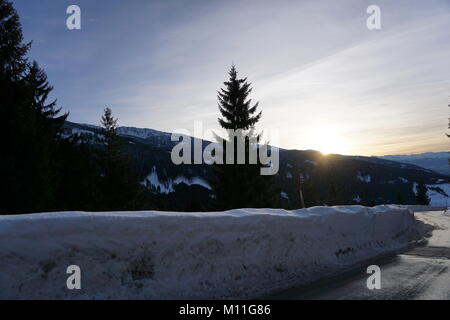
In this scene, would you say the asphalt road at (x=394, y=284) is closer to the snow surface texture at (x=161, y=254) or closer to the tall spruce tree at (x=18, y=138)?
the snow surface texture at (x=161, y=254)

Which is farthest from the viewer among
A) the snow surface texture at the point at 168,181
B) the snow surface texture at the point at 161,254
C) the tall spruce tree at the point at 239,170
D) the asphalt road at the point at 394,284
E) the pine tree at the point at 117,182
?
the snow surface texture at the point at 168,181

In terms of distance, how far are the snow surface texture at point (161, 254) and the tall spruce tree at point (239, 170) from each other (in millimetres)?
15955

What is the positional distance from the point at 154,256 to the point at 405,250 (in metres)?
7.74

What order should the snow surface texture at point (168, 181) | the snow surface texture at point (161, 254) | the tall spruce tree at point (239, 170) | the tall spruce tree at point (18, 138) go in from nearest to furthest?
1. the snow surface texture at point (161, 254)
2. the tall spruce tree at point (18, 138)
3. the tall spruce tree at point (239, 170)
4. the snow surface texture at point (168, 181)

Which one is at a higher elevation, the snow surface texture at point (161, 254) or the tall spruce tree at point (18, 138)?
the tall spruce tree at point (18, 138)

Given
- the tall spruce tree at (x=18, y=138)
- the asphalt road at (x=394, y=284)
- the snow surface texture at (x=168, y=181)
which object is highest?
the tall spruce tree at (x=18, y=138)

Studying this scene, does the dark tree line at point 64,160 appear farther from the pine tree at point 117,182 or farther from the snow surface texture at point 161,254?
the snow surface texture at point 161,254

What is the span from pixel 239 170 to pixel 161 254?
1891 centimetres

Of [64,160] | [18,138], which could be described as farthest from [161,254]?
[64,160]

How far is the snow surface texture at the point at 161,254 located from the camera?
369 centimetres

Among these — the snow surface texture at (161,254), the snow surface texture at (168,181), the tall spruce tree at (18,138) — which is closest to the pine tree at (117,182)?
the tall spruce tree at (18,138)

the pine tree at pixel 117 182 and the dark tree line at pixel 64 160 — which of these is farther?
the pine tree at pixel 117 182

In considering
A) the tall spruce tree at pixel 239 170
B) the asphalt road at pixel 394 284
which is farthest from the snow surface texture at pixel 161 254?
the tall spruce tree at pixel 239 170
